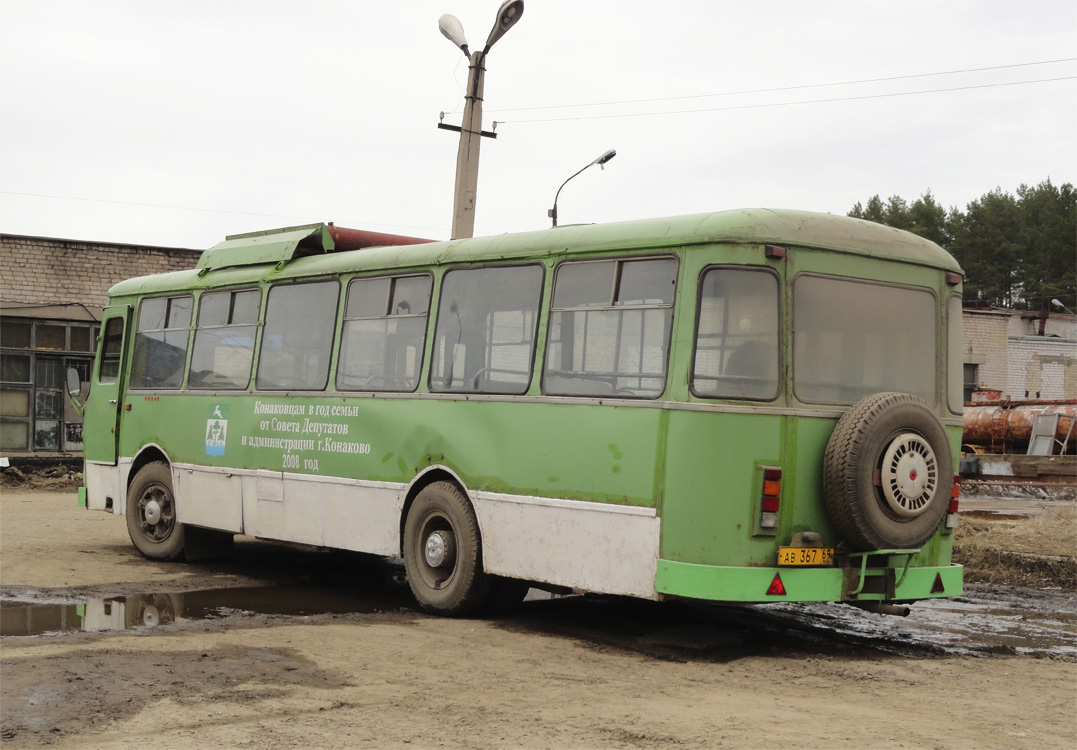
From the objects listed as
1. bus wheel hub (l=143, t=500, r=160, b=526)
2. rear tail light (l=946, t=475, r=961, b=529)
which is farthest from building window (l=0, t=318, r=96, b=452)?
rear tail light (l=946, t=475, r=961, b=529)

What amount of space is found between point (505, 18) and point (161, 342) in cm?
751

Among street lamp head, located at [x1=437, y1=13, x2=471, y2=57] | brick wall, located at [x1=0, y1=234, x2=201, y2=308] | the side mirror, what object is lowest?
the side mirror

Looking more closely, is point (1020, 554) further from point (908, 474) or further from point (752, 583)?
point (752, 583)

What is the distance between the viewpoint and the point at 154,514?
13.0 metres

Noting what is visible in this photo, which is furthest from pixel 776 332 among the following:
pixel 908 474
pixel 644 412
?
pixel 908 474

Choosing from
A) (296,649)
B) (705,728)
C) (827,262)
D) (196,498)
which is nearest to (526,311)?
(827,262)

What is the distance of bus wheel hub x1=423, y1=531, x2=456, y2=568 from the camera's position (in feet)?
31.5

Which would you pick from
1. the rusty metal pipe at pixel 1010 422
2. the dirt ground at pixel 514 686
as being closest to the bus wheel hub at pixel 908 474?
the dirt ground at pixel 514 686

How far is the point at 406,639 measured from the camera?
27.8ft

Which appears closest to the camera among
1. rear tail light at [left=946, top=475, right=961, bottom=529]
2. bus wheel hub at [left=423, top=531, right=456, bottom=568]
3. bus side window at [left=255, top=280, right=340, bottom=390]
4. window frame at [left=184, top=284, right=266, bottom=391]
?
rear tail light at [left=946, top=475, right=961, bottom=529]

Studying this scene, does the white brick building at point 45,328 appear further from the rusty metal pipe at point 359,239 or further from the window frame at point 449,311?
the window frame at point 449,311

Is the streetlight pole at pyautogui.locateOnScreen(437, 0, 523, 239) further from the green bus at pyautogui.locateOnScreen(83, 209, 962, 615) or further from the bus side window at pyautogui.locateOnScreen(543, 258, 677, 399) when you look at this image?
the bus side window at pyautogui.locateOnScreen(543, 258, 677, 399)

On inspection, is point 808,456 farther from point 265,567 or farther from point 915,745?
point 265,567

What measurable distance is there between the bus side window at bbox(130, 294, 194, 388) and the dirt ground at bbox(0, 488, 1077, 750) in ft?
10.3
